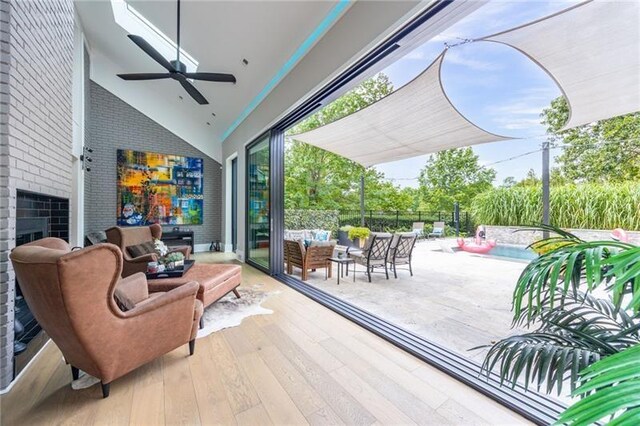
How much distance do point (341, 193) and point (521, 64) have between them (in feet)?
24.2

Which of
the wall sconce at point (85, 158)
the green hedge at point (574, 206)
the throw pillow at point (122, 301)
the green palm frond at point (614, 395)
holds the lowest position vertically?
the throw pillow at point (122, 301)

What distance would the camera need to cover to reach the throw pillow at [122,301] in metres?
1.76

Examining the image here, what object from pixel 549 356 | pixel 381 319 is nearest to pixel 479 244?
pixel 381 319

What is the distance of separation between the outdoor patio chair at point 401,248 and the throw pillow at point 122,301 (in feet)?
12.7

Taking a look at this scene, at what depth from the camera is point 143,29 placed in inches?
180

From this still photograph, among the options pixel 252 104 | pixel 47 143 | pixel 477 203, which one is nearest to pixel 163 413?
pixel 47 143

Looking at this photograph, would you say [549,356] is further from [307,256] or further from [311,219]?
[311,219]

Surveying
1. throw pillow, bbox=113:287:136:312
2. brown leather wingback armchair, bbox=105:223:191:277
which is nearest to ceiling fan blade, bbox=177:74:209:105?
brown leather wingback armchair, bbox=105:223:191:277

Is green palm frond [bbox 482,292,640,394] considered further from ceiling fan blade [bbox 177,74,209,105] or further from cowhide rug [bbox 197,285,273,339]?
ceiling fan blade [bbox 177,74,209,105]

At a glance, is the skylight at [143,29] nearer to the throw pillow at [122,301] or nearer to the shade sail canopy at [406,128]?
the shade sail canopy at [406,128]

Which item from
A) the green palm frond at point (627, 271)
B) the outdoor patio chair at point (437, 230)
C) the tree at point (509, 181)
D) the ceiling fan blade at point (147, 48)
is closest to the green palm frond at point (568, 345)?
the green palm frond at point (627, 271)

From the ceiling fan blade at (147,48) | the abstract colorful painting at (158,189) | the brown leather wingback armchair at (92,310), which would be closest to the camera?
the brown leather wingback armchair at (92,310)

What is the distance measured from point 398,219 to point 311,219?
4.19 m

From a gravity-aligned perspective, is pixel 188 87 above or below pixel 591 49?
above
